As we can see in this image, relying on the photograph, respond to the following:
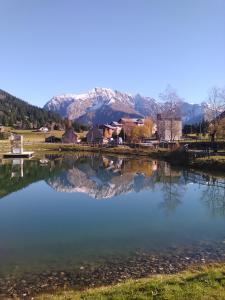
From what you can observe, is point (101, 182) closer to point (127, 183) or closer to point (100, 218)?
point (127, 183)

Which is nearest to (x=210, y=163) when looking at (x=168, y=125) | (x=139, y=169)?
(x=139, y=169)

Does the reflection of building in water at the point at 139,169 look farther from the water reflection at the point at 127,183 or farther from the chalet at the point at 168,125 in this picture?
the chalet at the point at 168,125

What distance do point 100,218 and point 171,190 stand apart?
54.5 ft

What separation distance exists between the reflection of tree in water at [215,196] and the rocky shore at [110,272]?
12.5m

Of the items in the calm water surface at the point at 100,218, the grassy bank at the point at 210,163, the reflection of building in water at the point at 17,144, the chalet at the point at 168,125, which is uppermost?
the chalet at the point at 168,125

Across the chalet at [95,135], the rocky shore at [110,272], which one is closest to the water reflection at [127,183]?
the rocky shore at [110,272]

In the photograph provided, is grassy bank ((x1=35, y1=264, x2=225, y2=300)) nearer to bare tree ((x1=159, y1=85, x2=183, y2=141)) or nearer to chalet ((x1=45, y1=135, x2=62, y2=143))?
bare tree ((x1=159, y1=85, x2=183, y2=141))

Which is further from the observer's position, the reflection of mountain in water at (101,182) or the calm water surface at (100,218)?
the reflection of mountain in water at (101,182)

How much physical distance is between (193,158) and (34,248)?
2037 inches

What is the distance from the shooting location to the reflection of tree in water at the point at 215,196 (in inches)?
1289

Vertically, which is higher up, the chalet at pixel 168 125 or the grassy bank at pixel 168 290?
the chalet at pixel 168 125

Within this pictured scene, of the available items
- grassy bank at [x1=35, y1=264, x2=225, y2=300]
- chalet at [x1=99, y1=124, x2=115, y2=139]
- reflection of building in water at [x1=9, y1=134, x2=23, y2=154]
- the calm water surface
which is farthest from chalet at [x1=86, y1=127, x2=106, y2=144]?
grassy bank at [x1=35, y1=264, x2=225, y2=300]

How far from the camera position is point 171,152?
82875 mm

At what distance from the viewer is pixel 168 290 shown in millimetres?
11883
